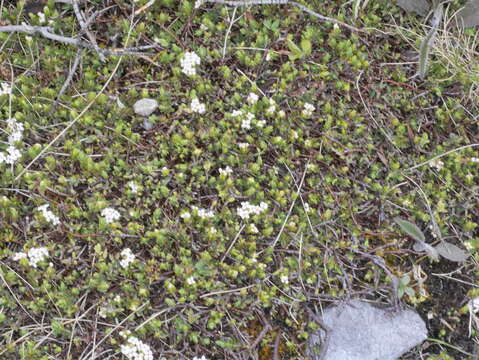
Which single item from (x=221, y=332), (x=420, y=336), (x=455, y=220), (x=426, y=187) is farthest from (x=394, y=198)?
(x=221, y=332)

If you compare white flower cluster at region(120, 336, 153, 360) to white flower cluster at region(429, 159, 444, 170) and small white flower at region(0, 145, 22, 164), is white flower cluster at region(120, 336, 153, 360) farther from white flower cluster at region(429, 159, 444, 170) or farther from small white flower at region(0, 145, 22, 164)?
white flower cluster at region(429, 159, 444, 170)

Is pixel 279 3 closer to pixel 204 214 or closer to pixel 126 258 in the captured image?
pixel 204 214

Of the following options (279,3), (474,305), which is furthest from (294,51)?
(474,305)

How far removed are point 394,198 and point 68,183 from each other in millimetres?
2172

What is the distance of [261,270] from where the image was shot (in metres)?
3.13

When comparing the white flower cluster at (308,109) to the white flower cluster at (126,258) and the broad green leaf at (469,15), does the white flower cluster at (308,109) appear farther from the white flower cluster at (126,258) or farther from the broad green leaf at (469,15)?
the white flower cluster at (126,258)

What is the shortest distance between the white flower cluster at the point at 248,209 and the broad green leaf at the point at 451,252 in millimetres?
1204

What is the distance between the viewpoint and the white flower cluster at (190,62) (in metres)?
3.39

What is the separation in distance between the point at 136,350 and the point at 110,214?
33.0 inches

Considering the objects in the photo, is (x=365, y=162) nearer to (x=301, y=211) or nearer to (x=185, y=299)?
(x=301, y=211)

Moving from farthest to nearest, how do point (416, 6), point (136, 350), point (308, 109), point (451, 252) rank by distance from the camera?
1. point (416, 6)
2. point (308, 109)
3. point (451, 252)
4. point (136, 350)

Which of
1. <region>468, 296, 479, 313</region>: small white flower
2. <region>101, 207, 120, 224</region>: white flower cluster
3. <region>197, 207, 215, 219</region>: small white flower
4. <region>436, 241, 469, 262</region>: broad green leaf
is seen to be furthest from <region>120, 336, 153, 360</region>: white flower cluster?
<region>468, 296, 479, 313</region>: small white flower

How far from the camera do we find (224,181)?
Answer: 3.27 meters

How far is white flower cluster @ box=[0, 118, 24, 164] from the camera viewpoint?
3.18 metres
